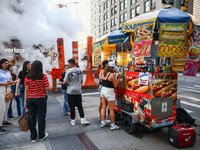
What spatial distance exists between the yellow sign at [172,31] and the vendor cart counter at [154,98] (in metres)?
0.87

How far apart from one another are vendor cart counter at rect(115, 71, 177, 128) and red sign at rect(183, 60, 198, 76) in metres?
0.48

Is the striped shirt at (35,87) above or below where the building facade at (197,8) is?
below

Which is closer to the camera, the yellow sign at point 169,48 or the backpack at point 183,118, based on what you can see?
the yellow sign at point 169,48

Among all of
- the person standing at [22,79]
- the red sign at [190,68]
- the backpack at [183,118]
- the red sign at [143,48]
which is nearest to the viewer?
the red sign at [143,48]

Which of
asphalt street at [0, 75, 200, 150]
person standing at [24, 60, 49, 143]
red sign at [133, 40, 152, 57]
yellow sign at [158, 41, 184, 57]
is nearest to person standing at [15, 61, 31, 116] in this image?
asphalt street at [0, 75, 200, 150]

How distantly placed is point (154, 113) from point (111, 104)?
1132mm

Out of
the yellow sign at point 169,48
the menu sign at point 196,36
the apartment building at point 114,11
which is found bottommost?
the yellow sign at point 169,48

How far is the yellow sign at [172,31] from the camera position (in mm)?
3477

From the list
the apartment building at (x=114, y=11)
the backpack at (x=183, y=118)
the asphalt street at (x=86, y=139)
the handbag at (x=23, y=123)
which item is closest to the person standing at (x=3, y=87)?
the asphalt street at (x=86, y=139)

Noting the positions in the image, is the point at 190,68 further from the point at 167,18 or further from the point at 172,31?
A: the point at 167,18

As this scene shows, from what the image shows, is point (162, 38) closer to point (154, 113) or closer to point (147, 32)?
point (147, 32)

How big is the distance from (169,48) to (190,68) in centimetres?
93

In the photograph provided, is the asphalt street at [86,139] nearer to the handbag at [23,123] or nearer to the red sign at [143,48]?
the handbag at [23,123]

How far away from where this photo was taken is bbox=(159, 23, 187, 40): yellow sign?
348cm
